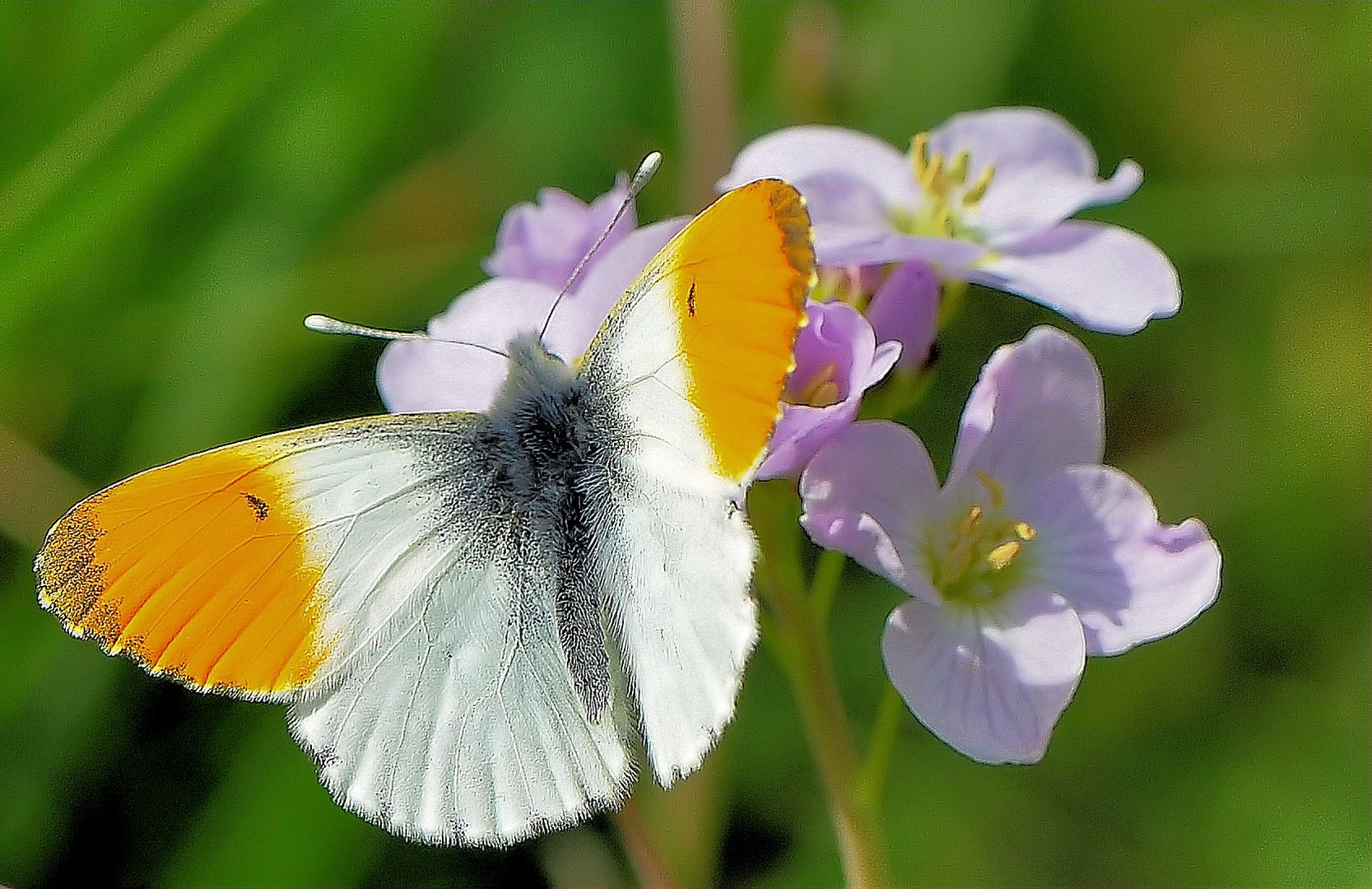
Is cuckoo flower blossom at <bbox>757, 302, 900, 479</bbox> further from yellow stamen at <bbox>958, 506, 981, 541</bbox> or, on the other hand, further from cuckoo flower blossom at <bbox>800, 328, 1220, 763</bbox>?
yellow stamen at <bbox>958, 506, 981, 541</bbox>

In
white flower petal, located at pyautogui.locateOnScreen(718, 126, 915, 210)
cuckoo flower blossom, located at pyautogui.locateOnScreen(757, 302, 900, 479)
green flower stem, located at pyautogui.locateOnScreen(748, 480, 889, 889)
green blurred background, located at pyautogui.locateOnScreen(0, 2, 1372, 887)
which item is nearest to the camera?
cuckoo flower blossom, located at pyautogui.locateOnScreen(757, 302, 900, 479)

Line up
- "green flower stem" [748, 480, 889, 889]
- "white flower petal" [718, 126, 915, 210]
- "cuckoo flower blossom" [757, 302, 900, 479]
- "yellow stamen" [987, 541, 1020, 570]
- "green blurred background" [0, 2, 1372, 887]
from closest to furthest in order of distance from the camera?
"cuckoo flower blossom" [757, 302, 900, 479], "yellow stamen" [987, 541, 1020, 570], "green flower stem" [748, 480, 889, 889], "white flower petal" [718, 126, 915, 210], "green blurred background" [0, 2, 1372, 887]

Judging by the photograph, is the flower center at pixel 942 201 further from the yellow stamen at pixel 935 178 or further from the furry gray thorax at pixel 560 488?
the furry gray thorax at pixel 560 488

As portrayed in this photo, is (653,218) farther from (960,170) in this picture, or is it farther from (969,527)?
(969,527)

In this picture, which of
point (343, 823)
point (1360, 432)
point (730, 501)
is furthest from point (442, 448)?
point (1360, 432)

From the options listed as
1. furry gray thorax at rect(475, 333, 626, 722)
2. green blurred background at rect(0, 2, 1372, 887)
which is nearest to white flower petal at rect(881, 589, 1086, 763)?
furry gray thorax at rect(475, 333, 626, 722)

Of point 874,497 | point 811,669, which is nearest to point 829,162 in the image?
point 874,497

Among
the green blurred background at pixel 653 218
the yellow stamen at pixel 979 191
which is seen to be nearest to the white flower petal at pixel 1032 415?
the yellow stamen at pixel 979 191
